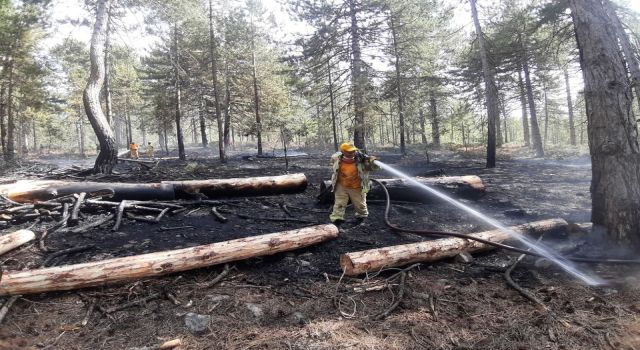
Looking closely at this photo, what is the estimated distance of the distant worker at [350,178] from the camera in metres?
7.37

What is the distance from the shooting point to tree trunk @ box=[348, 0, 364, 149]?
66.1 feet

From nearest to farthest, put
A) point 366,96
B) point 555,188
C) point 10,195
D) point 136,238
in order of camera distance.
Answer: point 136,238 < point 10,195 < point 555,188 < point 366,96

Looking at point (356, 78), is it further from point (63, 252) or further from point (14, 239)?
point (14, 239)

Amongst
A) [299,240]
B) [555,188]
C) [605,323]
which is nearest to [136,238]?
[299,240]

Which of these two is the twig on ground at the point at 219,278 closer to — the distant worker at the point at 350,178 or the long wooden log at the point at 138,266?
the long wooden log at the point at 138,266

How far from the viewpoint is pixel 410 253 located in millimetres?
5129

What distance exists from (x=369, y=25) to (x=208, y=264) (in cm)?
1939

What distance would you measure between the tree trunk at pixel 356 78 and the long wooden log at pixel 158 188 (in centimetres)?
1107

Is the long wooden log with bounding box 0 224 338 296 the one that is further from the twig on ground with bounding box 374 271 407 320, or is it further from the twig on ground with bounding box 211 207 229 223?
the twig on ground with bounding box 211 207 229 223

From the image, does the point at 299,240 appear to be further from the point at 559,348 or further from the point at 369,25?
the point at 369,25

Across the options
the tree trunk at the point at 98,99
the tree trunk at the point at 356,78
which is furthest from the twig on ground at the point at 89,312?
the tree trunk at the point at 356,78

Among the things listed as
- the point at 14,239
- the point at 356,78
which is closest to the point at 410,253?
the point at 14,239

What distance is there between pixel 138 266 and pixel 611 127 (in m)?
7.11

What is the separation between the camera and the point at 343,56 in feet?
69.0
